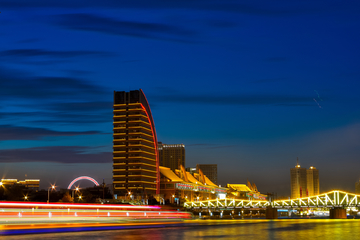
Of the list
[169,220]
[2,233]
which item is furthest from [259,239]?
[169,220]

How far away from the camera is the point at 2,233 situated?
41.4m

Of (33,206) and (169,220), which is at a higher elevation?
(33,206)

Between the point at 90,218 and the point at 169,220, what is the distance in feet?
82.6

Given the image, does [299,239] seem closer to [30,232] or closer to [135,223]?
[30,232]

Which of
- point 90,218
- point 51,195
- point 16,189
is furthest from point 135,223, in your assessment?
point 51,195

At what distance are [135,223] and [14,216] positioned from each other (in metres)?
24.9

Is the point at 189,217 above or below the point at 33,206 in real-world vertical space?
below

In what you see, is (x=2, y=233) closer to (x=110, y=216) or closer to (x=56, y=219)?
(x=56, y=219)

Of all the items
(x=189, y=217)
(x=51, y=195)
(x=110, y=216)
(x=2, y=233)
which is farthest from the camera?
(x=51, y=195)

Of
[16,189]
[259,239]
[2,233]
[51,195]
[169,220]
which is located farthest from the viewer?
[51,195]

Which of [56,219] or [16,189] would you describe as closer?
[56,219]

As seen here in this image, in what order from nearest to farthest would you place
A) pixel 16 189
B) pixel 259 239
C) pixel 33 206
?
pixel 259 239 < pixel 33 206 < pixel 16 189

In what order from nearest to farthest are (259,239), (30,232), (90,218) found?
(259,239), (30,232), (90,218)

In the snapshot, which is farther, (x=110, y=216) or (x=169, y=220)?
(x=169, y=220)
